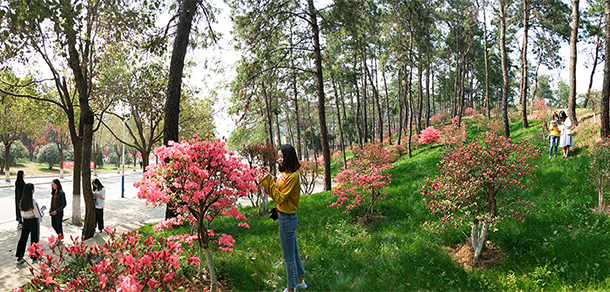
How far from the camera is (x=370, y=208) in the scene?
7152 mm

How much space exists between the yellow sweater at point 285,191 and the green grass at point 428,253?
1.40m

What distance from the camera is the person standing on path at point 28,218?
5.81 meters

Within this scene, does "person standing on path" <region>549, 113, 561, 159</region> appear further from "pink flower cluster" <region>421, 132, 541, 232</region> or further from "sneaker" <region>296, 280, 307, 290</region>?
"sneaker" <region>296, 280, 307, 290</region>

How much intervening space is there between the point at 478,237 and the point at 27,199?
8504 mm

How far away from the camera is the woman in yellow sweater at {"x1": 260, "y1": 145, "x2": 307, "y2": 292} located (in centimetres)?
374

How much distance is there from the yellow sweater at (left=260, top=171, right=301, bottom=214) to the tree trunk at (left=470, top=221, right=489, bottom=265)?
9.75 feet

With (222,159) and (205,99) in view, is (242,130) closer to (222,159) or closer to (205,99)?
(205,99)

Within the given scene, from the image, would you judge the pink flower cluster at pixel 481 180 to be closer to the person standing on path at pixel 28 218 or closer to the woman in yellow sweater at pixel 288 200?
the woman in yellow sweater at pixel 288 200

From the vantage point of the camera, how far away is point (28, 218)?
235 inches

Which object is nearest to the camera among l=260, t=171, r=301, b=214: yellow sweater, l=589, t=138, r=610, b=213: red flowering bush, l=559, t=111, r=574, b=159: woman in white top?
l=260, t=171, r=301, b=214: yellow sweater

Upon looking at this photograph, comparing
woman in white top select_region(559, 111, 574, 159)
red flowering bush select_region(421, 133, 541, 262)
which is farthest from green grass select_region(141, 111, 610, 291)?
woman in white top select_region(559, 111, 574, 159)

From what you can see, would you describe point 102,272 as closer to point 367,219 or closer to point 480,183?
point 480,183

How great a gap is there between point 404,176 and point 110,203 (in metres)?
13.3

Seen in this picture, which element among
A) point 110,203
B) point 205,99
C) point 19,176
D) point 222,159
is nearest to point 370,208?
point 222,159
